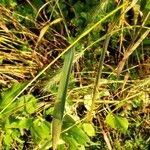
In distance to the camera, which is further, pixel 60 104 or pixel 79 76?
pixel 79 76

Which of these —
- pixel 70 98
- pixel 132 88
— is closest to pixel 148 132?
pixel 132 88

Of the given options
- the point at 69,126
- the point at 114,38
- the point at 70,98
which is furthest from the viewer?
the point at 114,38

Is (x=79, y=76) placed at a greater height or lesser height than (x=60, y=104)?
lesser

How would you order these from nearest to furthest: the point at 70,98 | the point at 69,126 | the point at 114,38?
the point at 69,126 < the point at 70,98 < the point at 114,38

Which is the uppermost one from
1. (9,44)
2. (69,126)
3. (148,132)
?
(9,44)

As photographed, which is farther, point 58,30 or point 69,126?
point 58,30

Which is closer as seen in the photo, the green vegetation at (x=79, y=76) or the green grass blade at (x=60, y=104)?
the green grass blade at (x=60, y=104)

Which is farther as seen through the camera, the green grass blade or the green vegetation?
the green vegetation

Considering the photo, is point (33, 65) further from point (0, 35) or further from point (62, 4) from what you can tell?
point (62, 4)

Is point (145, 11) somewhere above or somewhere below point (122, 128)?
above

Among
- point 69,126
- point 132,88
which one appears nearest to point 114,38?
point 132,88
